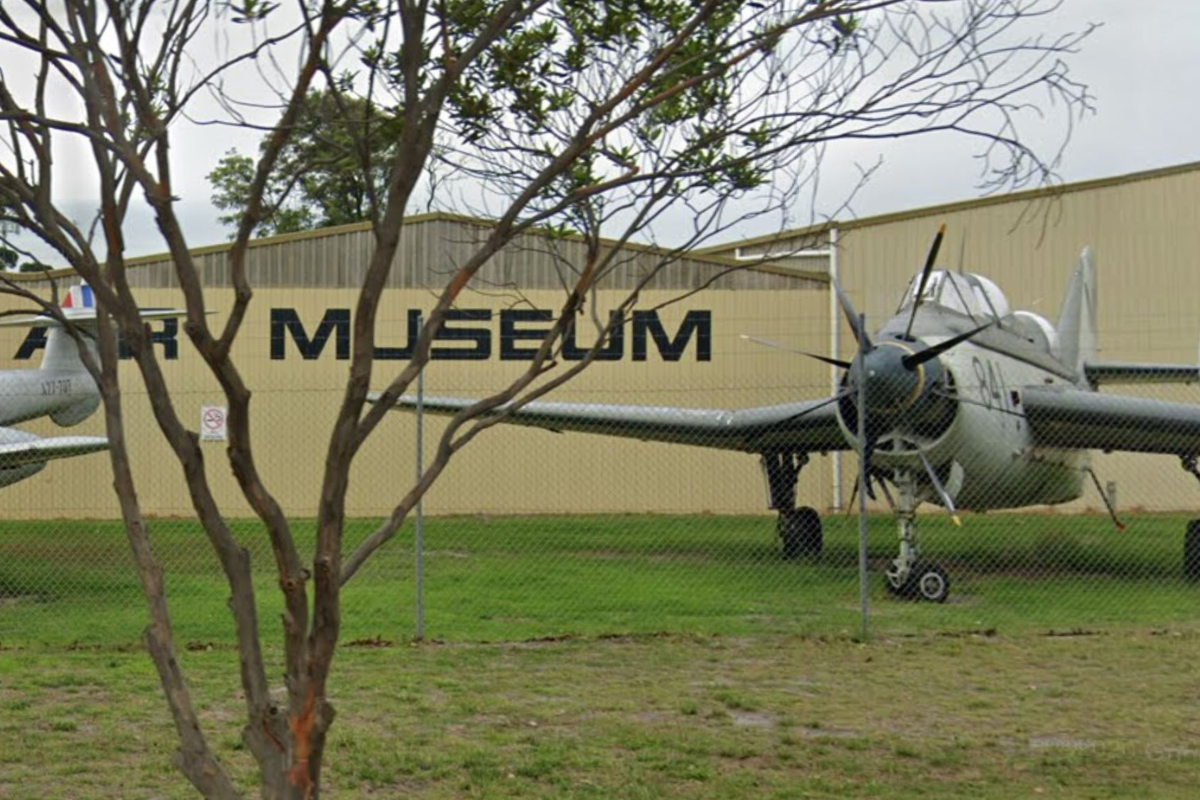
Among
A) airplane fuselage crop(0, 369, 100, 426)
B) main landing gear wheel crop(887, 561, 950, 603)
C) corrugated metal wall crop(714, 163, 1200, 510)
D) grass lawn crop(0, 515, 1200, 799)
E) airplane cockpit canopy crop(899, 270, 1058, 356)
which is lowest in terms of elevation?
grass lawn crop(0, 515, 1200, 799)

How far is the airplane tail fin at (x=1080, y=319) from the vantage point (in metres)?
18.5

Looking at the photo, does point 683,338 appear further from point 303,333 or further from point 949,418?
point 949,418

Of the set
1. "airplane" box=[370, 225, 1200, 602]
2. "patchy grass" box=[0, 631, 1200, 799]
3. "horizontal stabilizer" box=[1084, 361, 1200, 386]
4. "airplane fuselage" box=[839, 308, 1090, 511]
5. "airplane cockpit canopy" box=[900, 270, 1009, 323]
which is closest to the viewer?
"patchy grass" box=[0, 631, 1200, 799]

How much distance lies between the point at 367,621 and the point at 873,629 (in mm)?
4217

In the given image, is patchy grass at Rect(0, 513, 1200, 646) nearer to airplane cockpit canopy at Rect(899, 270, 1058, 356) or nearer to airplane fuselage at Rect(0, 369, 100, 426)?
airplane fuselage at Rect(0, 369, 100, 426)

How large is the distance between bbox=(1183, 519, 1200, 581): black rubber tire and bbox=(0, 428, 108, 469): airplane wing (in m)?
12.5

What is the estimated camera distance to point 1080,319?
19.5 metres

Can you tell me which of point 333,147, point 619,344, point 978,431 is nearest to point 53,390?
point 619,344

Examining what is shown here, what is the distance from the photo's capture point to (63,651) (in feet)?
35.5

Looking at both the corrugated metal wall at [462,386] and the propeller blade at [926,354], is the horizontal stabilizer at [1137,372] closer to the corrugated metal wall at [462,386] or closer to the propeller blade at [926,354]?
the propeller blade at [926,354]

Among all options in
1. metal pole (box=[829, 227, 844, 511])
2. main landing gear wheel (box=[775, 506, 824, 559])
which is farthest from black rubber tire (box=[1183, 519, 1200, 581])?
metal pole (box=[829, 227, 844, 511])

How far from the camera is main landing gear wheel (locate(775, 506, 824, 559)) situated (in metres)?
18.3

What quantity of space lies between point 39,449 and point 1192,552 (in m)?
13.5

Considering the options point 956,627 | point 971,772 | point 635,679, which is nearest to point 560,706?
point 635,679
